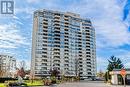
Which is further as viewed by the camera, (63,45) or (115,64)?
(63,45)

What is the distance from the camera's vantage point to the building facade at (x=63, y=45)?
14100 centimetres

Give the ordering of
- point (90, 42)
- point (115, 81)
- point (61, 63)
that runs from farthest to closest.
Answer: point (90, 42) → point (61, 63) → point (115, 81)

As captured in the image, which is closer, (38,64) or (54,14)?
(38,64)

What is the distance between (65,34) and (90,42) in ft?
66.8

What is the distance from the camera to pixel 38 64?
13788 cm

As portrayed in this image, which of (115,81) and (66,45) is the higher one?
(66,45)

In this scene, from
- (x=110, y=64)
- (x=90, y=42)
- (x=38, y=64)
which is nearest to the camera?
(x=110, y=64)

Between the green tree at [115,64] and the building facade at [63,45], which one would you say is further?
the building facade at [63,45]

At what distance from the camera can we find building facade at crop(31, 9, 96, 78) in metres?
141

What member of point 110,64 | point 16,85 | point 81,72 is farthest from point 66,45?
point 16,85

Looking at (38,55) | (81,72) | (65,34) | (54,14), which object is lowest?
(81,72)

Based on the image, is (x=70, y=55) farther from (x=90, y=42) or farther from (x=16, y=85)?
(x=16, y=85)

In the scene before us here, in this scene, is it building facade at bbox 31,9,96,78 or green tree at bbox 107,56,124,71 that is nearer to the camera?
green tree at bbox 107,56,124,71

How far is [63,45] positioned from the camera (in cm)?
15062
